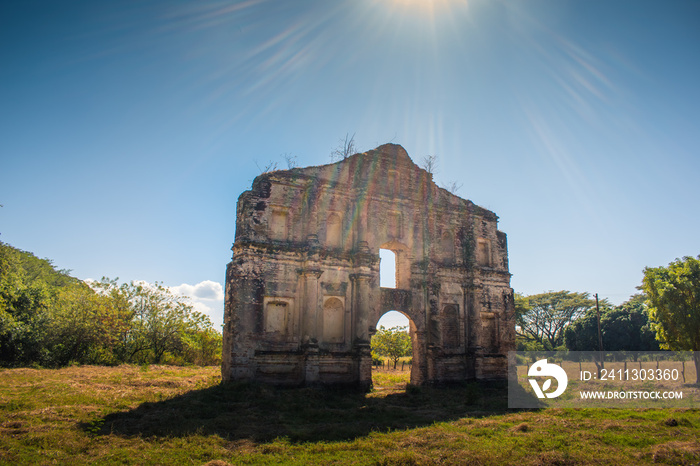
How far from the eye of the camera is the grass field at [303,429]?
809cm

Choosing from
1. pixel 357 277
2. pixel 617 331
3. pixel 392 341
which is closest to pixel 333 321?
pixel 357 277

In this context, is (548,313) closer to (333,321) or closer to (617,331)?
(617,331)

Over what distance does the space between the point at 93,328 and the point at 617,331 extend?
121ft

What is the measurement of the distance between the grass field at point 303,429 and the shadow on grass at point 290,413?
3 centimetres

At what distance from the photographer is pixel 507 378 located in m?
19.8

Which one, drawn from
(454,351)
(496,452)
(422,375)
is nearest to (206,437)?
(496,452)

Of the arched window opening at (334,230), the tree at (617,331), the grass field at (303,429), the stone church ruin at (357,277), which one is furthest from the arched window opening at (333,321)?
the tree at (617,331)

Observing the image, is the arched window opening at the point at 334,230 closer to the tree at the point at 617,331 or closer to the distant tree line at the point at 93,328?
the distant tree line at the point at 93,328

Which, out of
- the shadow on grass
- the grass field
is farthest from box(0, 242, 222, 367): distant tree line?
the shadow on grass

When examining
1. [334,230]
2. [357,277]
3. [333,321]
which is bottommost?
[333,321]

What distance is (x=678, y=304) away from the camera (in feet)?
68.6

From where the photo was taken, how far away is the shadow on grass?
9.84m

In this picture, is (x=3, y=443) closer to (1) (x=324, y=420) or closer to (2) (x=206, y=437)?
(2) (x=206, y=437)

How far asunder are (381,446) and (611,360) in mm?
32706
